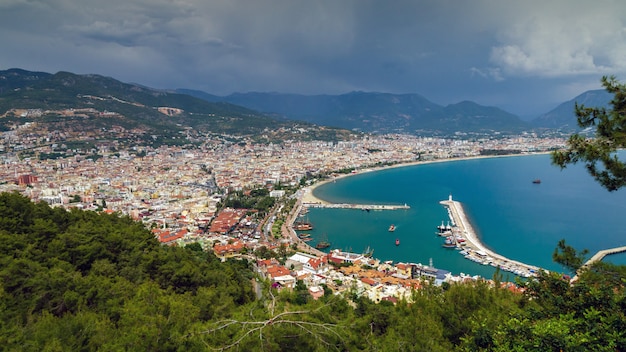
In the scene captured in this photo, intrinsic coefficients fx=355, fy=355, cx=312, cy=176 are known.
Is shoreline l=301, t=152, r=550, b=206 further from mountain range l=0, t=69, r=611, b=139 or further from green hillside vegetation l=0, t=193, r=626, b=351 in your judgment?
green hillside vegetation l=0, t=193, r=626, b=351

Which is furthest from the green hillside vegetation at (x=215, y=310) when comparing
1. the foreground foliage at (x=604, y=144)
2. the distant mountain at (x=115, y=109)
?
the distant mountain at (x=115, y=109)

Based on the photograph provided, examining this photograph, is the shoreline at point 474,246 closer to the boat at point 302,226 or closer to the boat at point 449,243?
the boat at point 449,243

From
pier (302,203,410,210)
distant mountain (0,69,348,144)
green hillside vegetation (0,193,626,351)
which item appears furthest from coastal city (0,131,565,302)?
distant mountain (0,69,348,144)

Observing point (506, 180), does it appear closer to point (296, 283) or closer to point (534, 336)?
point (296, 283)

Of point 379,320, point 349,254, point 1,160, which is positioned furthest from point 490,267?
point 1,160

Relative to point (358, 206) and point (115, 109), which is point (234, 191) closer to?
point (358, 206)
